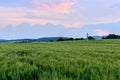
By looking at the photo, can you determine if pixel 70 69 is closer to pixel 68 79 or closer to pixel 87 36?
pixel 68 79

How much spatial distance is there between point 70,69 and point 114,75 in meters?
0.82

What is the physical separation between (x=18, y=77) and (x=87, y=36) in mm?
63570

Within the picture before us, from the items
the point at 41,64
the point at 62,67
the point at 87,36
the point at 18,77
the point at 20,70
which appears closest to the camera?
the point at 18,77

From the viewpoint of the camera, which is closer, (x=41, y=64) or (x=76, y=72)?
(x=76, y=72)

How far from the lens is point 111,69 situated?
631 cm

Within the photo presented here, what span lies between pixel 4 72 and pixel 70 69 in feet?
3.77

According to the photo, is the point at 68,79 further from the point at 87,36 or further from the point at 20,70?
the point at 87,36

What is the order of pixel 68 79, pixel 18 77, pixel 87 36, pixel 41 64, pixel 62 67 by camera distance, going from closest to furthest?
pixel 68 79 → pixel 18 77 → pixel 62 67 → pixel 41 64 → pixel 87 36

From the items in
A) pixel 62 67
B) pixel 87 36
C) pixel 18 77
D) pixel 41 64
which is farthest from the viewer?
pixel 87 36

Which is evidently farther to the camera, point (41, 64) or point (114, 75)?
point (41, 64)

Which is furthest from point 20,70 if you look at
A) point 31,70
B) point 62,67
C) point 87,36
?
point 87,36

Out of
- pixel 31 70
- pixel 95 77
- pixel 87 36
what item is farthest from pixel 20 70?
pixel 87 36

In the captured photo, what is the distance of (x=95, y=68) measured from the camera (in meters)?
6.30

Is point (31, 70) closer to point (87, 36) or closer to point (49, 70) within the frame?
point (49, 70)
